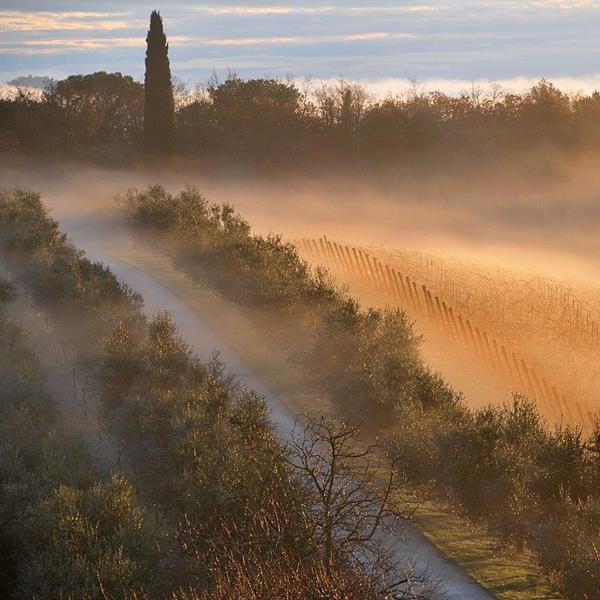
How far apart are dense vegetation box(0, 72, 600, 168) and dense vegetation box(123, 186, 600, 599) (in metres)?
33.3

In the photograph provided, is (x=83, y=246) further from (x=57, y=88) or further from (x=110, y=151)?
(x=57, y=88)

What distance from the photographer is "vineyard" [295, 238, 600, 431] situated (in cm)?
2616

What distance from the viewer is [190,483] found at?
1716 centimetres

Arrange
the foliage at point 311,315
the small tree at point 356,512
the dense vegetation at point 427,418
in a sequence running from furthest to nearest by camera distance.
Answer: the foliage at point 311,315 < the dense vegetation at point 427,418 < the small tree at point 356,512

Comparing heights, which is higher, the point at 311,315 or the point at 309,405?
the point at 311,315

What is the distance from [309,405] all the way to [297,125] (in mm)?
50406

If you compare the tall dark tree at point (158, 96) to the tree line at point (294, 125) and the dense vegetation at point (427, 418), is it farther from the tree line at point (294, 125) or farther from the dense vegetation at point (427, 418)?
the dense vegetation at point (427, 418)

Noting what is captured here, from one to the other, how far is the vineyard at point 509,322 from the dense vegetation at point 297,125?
96.5 feet

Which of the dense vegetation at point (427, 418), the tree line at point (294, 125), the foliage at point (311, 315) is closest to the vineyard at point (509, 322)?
the dense vegetation at point (427, 418)

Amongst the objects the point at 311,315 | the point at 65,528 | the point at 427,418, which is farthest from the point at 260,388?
the point at 65,528

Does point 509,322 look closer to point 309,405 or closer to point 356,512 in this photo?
point 309,405

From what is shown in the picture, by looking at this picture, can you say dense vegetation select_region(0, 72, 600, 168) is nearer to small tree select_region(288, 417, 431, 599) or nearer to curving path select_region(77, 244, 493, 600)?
curving path select_region(77, 244, 493, 600)

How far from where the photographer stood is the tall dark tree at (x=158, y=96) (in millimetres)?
60625

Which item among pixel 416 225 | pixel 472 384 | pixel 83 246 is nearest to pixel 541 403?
pixel 472 384
